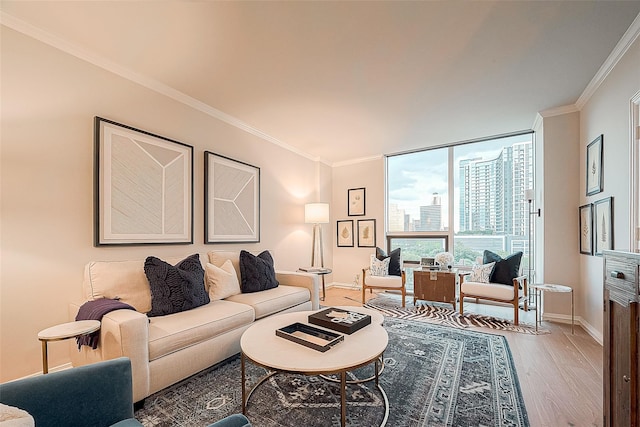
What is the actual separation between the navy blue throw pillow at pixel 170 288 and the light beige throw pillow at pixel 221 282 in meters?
0.26

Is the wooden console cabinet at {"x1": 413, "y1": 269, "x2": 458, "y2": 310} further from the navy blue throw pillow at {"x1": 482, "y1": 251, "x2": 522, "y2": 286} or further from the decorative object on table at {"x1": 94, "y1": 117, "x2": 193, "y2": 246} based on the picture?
the decorative object on table at {"x1": 94, "y1": 117, "x2": 193, "y2": 246}

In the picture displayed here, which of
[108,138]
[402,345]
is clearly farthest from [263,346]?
[108,138]

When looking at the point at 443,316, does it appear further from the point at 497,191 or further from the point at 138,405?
the point at 138,405

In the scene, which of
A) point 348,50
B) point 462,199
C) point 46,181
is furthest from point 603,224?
point 46,181

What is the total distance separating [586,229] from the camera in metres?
3.16

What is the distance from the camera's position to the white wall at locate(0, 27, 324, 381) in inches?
77.0

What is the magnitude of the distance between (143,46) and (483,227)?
4.98 meters

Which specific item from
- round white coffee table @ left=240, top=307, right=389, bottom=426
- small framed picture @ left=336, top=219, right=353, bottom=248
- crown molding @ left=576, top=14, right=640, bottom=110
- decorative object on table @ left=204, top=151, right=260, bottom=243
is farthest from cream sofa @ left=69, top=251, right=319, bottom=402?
crown molding @ left=576, top=14, right=640, bottom=110

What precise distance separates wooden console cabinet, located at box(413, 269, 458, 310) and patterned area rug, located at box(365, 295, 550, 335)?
0.54 ft

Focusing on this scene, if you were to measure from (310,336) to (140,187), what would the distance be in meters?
2.09

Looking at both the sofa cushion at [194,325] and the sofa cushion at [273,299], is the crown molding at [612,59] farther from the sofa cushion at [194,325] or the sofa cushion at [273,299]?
the sofa cushion at [194,325]

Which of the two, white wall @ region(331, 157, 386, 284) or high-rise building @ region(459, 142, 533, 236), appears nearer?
high-rise building @ region(459, 142, 533, 236)

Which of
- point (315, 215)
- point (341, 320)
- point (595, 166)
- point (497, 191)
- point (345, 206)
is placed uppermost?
point (595, 166)

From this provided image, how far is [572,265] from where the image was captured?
342cm
